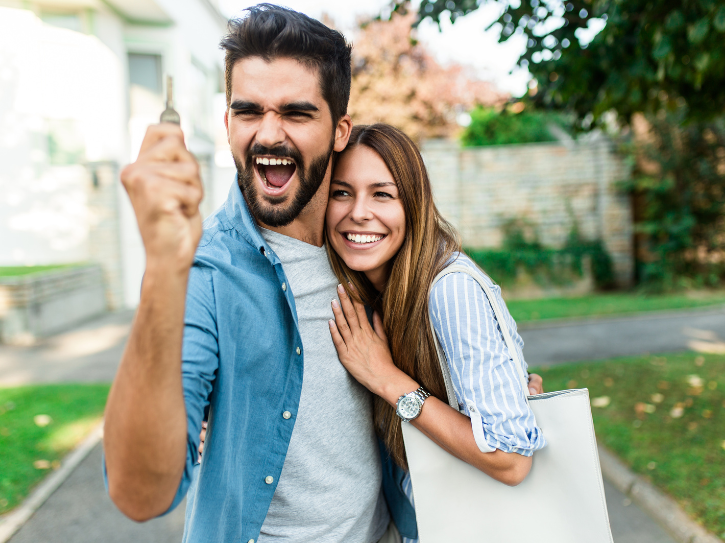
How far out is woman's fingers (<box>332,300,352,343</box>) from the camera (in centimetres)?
178

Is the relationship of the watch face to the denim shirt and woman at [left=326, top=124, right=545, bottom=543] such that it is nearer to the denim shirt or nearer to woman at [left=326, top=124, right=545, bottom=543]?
woman at [left=326, top=124, right=545, bottom=543]

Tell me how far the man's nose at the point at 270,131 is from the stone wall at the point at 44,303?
7.69 metres

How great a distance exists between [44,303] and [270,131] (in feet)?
26.5

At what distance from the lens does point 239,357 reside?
1.42 m

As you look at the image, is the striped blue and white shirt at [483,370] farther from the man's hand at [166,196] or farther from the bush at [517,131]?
the bush at [517,131]

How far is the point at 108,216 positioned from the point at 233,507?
1062 centimetres

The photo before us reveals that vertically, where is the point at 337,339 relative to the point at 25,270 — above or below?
above

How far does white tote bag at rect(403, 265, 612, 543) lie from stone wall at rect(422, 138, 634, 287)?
34.7ft

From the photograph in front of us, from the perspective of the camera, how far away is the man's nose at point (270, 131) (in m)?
1.60

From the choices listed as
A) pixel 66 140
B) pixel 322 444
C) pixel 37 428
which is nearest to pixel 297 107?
pixel 322 444

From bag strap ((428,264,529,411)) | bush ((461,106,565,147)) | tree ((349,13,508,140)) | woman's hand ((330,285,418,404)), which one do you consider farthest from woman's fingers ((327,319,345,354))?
tree ((349,13,508,140))

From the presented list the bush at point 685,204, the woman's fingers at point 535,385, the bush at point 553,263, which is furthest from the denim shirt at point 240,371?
the bush at point 685,204

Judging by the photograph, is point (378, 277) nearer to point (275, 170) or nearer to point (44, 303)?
point (275, 170)

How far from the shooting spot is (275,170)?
67.5 inches
